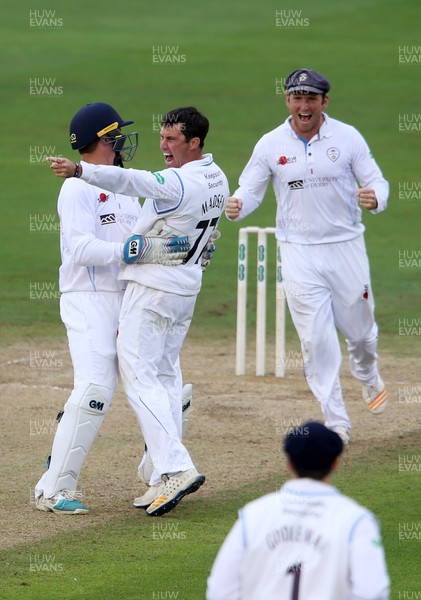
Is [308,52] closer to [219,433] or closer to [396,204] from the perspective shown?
[396,204]

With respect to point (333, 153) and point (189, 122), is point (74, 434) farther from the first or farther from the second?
point (333, 153)

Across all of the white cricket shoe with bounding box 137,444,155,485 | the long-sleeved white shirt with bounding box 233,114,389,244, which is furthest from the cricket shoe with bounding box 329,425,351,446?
the white cricket shoe with bounding box 137,444,155,485

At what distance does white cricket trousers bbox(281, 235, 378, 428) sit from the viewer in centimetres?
918

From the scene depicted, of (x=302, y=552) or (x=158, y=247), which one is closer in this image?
(x=302, y=552)

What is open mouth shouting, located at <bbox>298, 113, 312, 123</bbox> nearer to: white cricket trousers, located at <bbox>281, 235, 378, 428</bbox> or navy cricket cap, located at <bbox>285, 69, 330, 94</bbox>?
navy cricket cap, located at <bbox>285, 69, 330, 94</bbox>

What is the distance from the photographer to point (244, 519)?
13.8ft

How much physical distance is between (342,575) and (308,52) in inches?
986

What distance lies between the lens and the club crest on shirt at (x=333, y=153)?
919 centimetres

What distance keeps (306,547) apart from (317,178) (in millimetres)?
5283

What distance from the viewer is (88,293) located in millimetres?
8008

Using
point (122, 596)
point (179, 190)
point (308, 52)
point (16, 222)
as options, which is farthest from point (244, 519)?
point (308, 52)

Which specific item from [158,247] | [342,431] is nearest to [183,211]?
[158,247]

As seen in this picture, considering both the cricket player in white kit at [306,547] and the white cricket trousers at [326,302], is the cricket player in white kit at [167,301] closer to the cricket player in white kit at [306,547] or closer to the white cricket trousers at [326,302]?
the white cricket trousers at [326,302]

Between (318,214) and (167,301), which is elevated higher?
(318,214)
